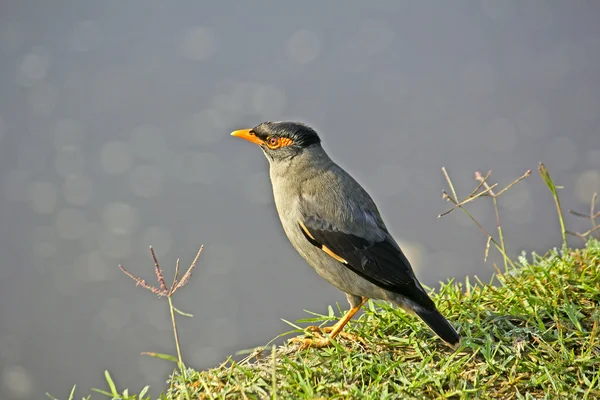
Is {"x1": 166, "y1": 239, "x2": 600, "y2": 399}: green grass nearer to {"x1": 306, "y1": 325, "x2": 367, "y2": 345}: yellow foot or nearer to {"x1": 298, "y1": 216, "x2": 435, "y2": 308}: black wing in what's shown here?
{"x1": 306, "y1": 325, "x2": 367, "y2": 345}: yellow foot

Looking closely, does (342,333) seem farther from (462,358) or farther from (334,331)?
(462,358)

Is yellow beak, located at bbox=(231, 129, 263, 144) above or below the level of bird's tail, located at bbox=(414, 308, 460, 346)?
above

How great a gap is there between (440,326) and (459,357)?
0.78 ft

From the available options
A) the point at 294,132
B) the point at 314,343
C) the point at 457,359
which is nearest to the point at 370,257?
the point at 314,343

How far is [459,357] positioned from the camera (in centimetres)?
494

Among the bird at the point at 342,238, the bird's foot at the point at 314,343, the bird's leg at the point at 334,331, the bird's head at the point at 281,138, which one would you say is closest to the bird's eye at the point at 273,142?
the bird's head at the point at 281,138

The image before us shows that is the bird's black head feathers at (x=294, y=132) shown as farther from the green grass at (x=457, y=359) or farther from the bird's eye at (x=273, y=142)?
the green grass at (x=457, y=359)

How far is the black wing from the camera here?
5.12m

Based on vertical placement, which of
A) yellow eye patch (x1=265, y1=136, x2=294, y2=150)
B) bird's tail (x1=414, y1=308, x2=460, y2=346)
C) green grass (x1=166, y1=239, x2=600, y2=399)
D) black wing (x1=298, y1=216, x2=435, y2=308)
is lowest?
green grass (x1=166, y1=239, x2=600, y2=399)

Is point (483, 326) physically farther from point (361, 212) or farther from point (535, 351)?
point (361, 212)

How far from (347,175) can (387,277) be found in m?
0.94

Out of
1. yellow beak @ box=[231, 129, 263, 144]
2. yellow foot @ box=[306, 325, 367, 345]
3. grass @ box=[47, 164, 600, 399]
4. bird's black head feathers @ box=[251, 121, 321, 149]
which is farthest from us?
yellow beak @ box=[231, 129, 263, 144]

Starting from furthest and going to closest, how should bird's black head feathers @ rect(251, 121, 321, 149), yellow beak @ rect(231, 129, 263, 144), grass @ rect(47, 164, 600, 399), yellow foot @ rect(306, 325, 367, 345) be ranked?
yellow beak @ rect(231, 129, 263, 144)
bird's black head feathers @ rect(251, 121, 321, 149)
yellow foot @ rect(306, 325, 367, 345)
grass @ rect(47, 164, 600, 399)

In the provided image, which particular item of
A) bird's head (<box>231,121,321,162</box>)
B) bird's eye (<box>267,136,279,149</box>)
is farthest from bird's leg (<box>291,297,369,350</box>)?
bird's eye (<box>267,136,279,149</box>)
